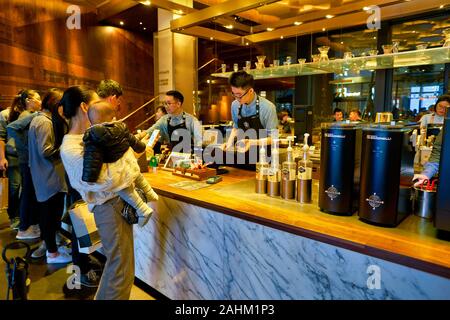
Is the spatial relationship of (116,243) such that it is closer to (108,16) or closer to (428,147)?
(428,147)

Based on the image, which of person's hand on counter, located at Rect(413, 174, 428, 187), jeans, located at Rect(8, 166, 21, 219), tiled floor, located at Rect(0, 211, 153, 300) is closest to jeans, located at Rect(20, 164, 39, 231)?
tiled floor, located at Rect(0, 211, 153, 300)

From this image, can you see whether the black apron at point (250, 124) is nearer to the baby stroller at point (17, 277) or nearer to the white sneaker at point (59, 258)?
the baby stroller at point (17, 277)

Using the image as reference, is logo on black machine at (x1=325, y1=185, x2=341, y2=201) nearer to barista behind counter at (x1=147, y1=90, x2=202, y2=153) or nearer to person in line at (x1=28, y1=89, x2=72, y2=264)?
barista behind counter at (x1=147, y1=90, x2=202, y2=153)

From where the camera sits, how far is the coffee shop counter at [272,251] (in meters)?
0.98

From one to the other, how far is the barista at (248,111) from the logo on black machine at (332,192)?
94 cm

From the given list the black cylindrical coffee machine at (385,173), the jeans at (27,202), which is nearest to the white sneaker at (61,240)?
the jeans at (27,202)

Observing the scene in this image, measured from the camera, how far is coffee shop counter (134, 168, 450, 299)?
976 mm

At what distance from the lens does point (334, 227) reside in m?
1.17

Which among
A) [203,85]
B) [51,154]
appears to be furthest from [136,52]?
[51,154]

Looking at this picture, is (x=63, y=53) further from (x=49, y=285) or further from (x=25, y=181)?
(x=49, y=285)

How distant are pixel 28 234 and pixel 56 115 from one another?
5.31 ft

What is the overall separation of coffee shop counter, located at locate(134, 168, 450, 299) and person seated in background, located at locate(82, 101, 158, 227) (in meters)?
0.22

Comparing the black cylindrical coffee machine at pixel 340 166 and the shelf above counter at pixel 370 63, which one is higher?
the shelf above counter at pixel 370 63

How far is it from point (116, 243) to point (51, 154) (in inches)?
57.2
